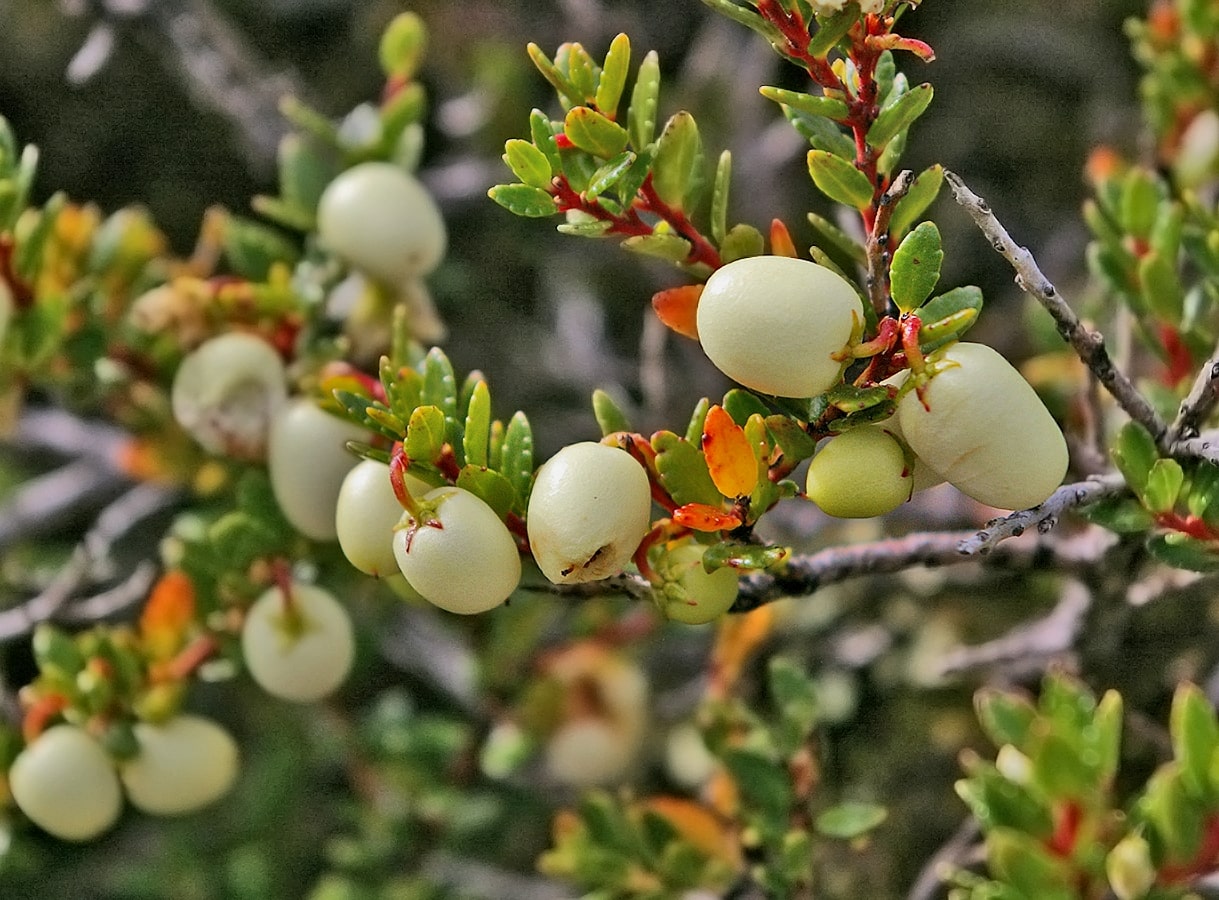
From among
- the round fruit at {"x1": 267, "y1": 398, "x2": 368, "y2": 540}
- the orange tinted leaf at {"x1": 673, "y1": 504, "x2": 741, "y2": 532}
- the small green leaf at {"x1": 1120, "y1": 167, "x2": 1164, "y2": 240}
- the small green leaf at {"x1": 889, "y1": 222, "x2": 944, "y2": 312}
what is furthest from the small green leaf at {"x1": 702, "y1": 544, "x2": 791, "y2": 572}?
the small green leaf at {"x1": 1120, "y1": 167, "x2": 1164, "y2": 240}

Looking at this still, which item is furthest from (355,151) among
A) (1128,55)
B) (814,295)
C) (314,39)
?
(1128,55)

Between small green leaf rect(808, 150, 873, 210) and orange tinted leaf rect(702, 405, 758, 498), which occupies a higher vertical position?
small green leaf rect(808, 150, 873, 210)

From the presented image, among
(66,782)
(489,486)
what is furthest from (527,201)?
(66,782)

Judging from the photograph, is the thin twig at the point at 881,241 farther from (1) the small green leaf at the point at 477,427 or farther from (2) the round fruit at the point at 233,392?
(2) the round fruit at the point at 233,392

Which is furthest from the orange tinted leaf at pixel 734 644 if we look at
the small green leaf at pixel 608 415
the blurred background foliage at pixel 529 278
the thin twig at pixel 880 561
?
the small green leaf at pixel 608 415

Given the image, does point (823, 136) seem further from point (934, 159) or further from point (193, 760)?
point (934, 159)

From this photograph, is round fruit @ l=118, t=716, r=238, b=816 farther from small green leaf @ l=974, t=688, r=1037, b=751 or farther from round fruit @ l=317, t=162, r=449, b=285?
small green leaf @ l=974, t=688, r=1037, b=751

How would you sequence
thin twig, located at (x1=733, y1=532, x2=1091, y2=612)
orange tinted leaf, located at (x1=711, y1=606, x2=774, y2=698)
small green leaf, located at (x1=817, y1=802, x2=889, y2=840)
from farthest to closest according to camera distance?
orange tinted leaf, located at (x1=711, y1=606, x2=774, y2=698) → small green leaf, located at (x1=817, y1=802, x2=889, y2=840) → thin twig, located at (x1=733, y1=532, x2=1091, y2=612)
